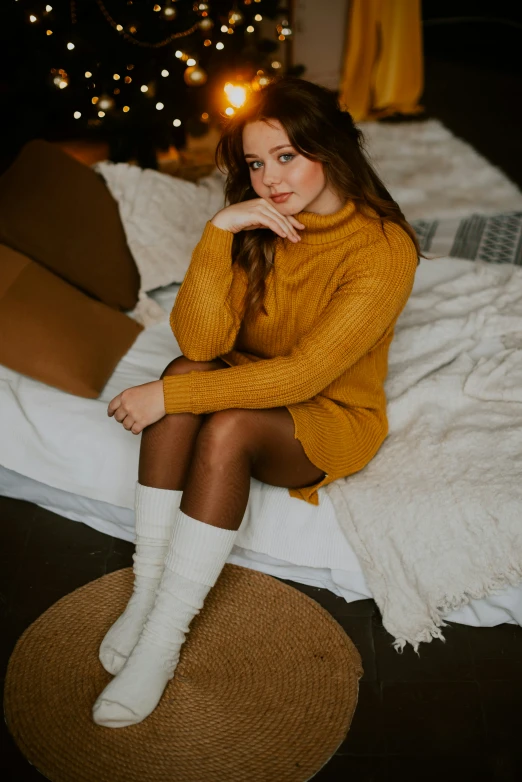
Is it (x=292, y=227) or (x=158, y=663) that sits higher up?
(x=292, y=227)

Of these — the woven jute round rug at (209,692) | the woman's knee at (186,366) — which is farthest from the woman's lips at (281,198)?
the woven jute round rug at (209,692)

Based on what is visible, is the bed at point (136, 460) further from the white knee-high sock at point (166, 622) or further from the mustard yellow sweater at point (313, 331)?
the white knee-high sock at point (166, 622)

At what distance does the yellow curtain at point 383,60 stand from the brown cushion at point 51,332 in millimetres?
2606

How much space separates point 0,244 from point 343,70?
2.79 meters

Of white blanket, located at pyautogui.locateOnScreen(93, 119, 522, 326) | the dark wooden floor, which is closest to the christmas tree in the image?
white blanket, located at pyautogui.locateOnScreen(93, 119, 522, 326)

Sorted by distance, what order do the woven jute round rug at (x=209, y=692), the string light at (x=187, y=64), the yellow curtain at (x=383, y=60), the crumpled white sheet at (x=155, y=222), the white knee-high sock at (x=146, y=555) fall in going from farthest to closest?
the yellow curtain at (x=383, y=60) → the string light at (x=187, y=64) → the crumpled white sheet at (x=155, y=222) → the white knee-high sock at (x=146, y=555) → the woven jute round rug at (x=209, y=692)

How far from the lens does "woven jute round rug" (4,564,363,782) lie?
54.2 inches

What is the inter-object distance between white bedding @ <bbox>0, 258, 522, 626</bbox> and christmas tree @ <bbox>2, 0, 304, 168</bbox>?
Answer: 3.48 feet

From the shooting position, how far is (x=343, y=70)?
4.11 meters

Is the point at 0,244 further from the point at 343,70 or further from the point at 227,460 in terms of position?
the point at 343,70

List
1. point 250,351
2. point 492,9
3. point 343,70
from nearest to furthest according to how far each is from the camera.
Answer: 1. point 250,351
2. point 343,70
3. point 492,9

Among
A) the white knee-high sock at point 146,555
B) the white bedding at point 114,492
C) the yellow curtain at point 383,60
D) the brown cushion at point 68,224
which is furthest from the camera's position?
the yellow curtain at point 383,60

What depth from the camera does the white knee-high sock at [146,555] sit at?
1.49 meters

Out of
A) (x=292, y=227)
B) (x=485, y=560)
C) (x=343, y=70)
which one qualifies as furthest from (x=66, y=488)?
(x=343, y=70)
